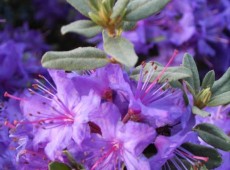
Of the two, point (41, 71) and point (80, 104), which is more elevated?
point (80, 104)

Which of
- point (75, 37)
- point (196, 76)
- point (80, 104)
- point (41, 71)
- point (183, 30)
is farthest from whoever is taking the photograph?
point (75, 37)

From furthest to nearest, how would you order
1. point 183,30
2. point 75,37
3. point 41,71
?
1. point 75,37
2. point 183,30
3. point 41,71

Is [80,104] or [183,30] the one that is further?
[183,30]

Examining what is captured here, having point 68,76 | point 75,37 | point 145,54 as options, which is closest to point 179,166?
point 68,76

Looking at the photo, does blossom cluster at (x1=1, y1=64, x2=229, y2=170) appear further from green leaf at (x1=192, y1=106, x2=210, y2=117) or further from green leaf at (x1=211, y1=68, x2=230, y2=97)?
green leaf at (x1=211, y1=68, x2=230, y2=97)

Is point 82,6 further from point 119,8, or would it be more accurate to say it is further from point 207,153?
point 207,153

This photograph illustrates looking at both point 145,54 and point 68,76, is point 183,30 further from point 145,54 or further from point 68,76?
point 68,76

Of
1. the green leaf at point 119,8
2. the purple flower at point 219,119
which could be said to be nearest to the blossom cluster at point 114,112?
the green leaf at point 119,8
